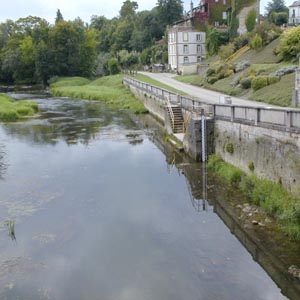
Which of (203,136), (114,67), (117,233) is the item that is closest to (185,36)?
(114,67)

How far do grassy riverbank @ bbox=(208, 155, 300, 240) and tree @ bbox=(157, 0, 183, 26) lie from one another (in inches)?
3029

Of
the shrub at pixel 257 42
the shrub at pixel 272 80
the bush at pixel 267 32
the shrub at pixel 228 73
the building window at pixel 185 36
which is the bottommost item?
the shrub at pixel 272 80

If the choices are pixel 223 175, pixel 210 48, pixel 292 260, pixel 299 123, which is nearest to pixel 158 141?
pixel 223 175

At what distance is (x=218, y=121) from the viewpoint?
65.1 ft

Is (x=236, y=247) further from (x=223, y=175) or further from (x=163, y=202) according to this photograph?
(x=223, y=175)

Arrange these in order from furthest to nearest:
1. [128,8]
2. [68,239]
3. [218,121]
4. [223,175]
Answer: [128,8]
[218,121]
[223,175]
[68,239]

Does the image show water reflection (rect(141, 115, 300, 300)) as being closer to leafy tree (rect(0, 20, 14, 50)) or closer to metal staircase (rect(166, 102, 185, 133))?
metal staircase (rect(166, 102, 185, 133))

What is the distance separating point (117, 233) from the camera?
1330cm

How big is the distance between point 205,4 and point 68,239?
6284cm

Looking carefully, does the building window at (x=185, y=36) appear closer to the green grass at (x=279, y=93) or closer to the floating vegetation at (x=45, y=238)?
the green grass at (x=279, y=93)

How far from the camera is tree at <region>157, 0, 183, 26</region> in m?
88.3

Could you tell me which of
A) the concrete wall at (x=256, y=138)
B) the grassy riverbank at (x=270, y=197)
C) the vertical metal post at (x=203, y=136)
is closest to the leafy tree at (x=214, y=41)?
the concrete wall at (x=256, y=138)

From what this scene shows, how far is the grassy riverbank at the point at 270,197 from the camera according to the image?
38.9 ft

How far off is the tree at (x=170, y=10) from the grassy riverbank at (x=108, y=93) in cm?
2617
